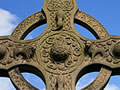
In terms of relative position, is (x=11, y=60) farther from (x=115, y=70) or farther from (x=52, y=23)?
(x=115, y=70)

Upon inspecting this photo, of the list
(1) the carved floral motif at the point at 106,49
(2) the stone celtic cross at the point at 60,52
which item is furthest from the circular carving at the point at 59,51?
(1) the carved floral motif at the point at 106,49

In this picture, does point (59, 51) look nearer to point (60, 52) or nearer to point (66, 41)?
point (60, 52)

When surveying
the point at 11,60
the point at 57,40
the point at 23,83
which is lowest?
the point at 23,83

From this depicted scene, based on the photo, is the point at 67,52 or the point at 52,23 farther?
the point at 52,23

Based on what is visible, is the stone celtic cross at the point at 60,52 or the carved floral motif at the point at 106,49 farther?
the carved floral motif at the point at 106,49

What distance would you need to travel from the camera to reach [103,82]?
29.2 feet

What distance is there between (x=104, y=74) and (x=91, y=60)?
482 mm

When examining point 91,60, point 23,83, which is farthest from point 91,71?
point 23,83

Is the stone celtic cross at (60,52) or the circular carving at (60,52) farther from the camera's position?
the circular carving at (60,52)

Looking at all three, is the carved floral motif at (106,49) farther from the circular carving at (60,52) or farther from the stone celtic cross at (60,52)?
the circular carving at (60,52)

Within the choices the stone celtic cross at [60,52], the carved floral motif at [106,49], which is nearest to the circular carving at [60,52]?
the stone celtic cross at [60,52]

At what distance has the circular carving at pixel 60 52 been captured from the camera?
920 cm

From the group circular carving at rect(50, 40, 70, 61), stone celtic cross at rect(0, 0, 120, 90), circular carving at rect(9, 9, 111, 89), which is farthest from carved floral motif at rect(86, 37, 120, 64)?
circular carving at rect(50, 40, 70, 61)

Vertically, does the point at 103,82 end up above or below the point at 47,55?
below
